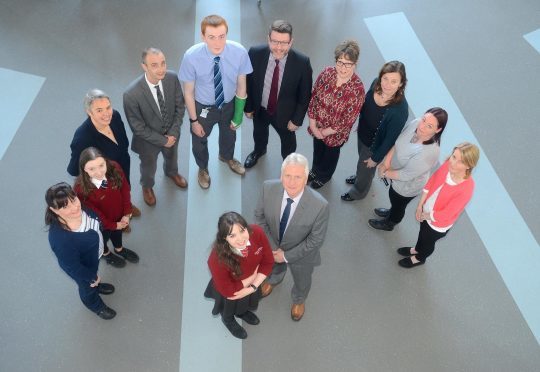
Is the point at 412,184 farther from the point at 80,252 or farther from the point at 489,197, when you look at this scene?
the point at 80,252

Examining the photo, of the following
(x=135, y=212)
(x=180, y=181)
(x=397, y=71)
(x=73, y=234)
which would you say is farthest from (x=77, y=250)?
(x=397, y=71)

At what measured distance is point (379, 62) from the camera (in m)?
5.47

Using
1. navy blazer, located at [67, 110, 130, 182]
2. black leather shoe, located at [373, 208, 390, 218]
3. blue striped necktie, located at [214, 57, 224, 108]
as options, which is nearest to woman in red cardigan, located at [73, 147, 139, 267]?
navy blazer, located at [67, 110, 130, 182]

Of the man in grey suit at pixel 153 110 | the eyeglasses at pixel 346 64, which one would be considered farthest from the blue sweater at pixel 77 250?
the eyeglasses at pixel 346 64

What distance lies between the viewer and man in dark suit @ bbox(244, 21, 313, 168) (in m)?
3.30

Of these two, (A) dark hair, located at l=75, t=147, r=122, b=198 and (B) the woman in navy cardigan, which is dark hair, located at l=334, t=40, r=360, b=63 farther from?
(B) the woman in navy cardigan

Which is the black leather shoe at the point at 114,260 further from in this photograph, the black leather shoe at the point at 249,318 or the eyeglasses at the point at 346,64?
the eyeglasses at the point at 346,64

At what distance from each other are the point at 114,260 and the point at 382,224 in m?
2.33

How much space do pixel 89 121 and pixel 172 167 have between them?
1160 millimetres

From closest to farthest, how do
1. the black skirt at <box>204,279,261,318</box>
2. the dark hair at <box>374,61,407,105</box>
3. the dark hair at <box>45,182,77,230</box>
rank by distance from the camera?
the dark hair at <box>45,182,77,230</box>
the black skirt at <box>204,279,261,318</box>
the dark hair at <box>374,61,407,105</box>

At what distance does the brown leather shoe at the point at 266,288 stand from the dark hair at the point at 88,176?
1.32 m

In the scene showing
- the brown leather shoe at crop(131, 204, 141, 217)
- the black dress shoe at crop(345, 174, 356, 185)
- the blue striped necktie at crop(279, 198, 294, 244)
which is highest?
the black dress shoe at crop(345, 174, 356, 185)

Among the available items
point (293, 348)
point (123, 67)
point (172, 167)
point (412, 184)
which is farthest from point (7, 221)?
point (412, 184)

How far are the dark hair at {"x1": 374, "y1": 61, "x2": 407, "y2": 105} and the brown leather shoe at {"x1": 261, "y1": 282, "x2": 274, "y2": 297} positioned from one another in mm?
1670
